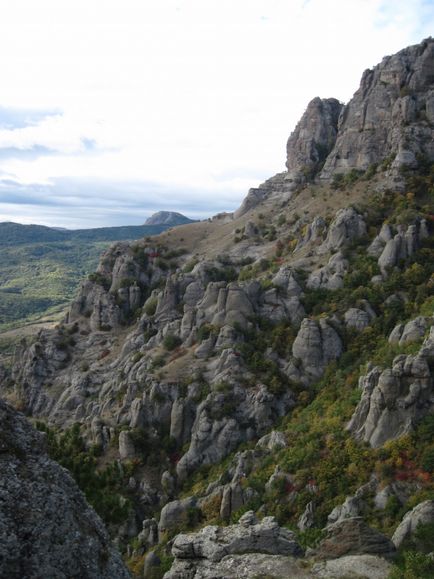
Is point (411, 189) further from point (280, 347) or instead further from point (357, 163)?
point (280, 347)

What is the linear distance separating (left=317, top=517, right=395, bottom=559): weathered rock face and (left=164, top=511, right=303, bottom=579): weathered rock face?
1.53 m

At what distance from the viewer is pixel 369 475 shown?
3372 centimetres

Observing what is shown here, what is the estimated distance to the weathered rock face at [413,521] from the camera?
25719 mm

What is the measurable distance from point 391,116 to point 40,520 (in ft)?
259

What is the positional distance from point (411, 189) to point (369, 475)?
46890 millimetres

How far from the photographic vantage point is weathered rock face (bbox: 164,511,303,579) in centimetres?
2600

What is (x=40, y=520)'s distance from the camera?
14.6m

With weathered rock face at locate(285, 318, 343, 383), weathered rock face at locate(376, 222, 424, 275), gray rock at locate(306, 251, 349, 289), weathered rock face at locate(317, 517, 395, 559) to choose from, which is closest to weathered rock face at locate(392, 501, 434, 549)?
weathered rock face at locate(317, 517, 395, 559)

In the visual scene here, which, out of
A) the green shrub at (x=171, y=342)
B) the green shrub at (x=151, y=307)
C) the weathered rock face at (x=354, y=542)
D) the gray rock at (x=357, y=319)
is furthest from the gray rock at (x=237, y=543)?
the green shrub at (x=151, y=307)

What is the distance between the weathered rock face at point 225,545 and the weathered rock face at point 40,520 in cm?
1041

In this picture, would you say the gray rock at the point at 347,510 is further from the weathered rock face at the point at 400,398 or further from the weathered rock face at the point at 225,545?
the weathered rock face at the point at 400,398

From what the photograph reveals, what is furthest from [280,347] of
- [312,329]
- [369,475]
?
[369,475]

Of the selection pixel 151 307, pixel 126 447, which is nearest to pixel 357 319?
pixel 126 447

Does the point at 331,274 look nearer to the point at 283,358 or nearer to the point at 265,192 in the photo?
the point at 283,358
